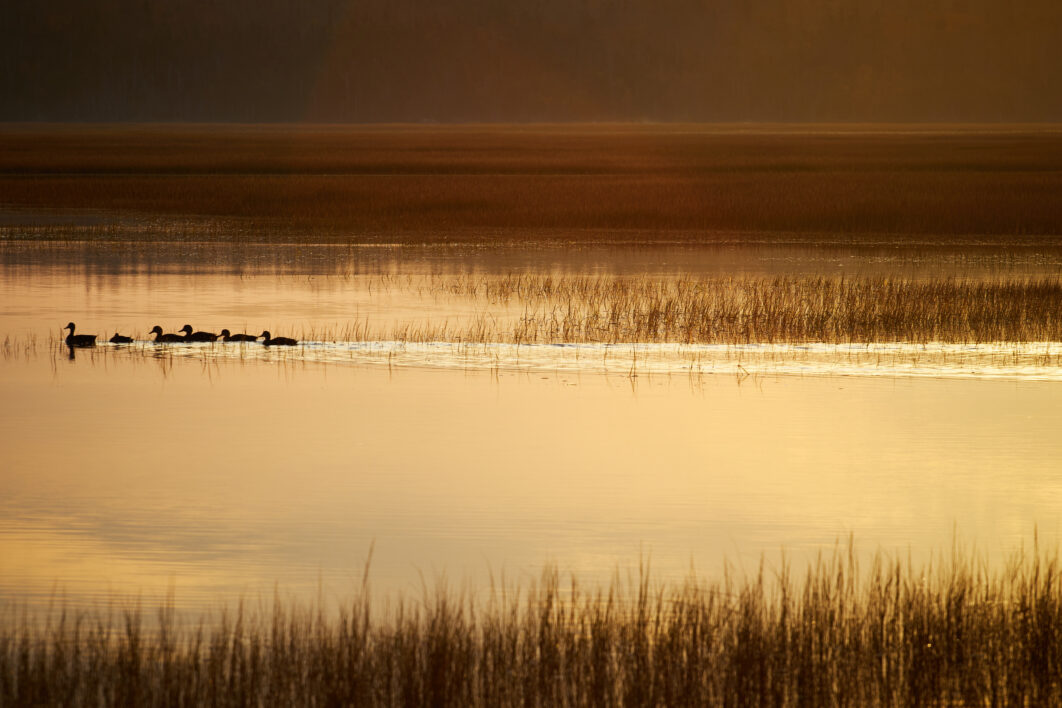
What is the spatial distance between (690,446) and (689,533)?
124 inches

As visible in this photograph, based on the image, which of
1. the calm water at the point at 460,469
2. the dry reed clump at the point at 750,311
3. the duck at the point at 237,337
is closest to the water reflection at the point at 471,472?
the calm water at the point at 460,469

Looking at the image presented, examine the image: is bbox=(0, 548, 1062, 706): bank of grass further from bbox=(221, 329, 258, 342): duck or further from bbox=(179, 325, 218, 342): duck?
bbox=(179, 325, 218, 342): duck

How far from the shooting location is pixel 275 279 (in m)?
28.2

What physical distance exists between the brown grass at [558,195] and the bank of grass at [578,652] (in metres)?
28.3

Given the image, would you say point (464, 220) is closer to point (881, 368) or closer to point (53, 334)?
point (53, 334)

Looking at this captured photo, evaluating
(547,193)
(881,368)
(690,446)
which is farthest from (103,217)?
(690,446)

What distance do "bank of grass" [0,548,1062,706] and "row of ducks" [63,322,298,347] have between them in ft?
35.4

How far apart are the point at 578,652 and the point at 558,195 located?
44.0 meters

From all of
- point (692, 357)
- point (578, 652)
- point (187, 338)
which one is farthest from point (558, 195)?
point (578, 652)

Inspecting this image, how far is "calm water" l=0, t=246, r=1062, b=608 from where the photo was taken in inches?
407

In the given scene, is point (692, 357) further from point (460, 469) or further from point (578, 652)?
point (578, 652)

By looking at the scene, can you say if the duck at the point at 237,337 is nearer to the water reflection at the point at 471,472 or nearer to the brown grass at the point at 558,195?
the water reflection at the point at 471,472

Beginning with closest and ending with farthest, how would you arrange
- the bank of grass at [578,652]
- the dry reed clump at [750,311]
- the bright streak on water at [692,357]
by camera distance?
the bank of grass at [578,652]
the bright streak on water at [692,357]
the dry reed clump at [750,311]

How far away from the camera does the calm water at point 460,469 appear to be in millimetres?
10336
